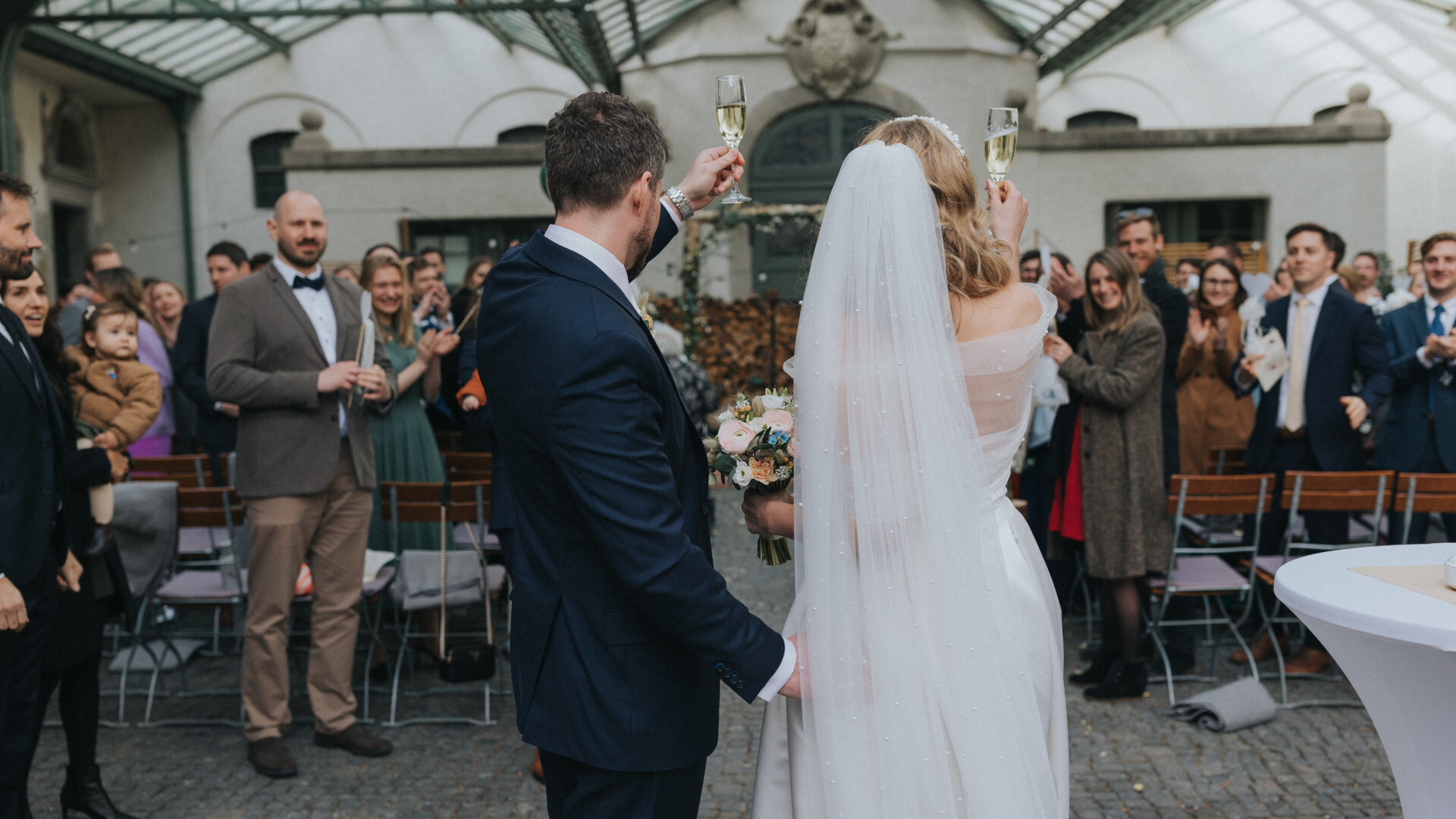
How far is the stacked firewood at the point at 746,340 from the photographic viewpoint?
579 inches

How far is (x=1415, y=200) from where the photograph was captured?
17.4 metres

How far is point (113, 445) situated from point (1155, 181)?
47.9 feet

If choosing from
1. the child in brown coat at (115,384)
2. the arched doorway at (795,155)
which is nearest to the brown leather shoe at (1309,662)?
the child in brown coat at (115,384)

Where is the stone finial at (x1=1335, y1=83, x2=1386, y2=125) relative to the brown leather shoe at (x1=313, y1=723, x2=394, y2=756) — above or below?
above

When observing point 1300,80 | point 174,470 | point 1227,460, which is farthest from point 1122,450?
point 1300,80

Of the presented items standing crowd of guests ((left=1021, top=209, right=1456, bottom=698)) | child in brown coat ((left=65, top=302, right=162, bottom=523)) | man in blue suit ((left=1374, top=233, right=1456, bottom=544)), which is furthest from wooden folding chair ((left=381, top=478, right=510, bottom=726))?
man in blue suit ((left=1374, top=233, right=1456, bottom=544))

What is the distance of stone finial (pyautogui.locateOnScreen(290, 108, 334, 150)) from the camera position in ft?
52.7

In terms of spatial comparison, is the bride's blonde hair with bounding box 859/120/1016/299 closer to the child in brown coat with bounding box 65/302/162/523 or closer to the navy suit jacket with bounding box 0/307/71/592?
the navy suit jacket with bounding box 0/307/71/592

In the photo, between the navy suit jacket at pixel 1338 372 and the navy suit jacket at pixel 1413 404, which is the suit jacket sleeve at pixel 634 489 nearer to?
the navy suit jacket at pixel 1338 372

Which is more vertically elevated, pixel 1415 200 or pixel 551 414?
pixel 1415 200

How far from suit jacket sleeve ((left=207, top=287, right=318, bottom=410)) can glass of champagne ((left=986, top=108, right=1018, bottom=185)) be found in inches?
110

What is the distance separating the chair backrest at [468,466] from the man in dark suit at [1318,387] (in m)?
4.05

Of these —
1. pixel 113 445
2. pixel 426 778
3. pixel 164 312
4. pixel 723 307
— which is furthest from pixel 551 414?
pixel 723 307

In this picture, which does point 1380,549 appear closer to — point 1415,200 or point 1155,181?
point 1155,181
